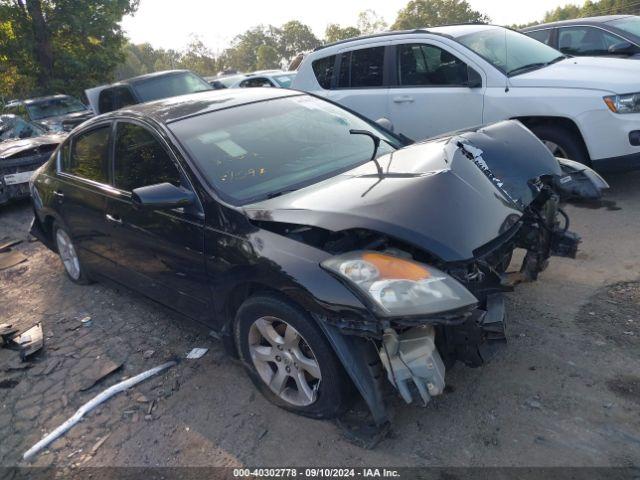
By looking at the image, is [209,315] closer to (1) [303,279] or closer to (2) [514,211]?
(1) [303,279]

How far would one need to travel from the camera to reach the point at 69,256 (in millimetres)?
5027

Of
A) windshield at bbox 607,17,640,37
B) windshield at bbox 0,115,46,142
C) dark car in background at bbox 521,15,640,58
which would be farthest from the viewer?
windshield at bbox 0,115,46,142

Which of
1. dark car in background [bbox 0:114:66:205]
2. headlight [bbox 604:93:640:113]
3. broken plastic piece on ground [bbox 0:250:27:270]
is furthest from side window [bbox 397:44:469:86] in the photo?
dark car in background [bbox 0:114:66:205]

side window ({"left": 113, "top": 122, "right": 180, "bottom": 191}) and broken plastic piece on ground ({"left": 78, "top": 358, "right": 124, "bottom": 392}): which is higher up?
side window ({"left": 113, "top": 122, "right": 180, "bottom": 191})

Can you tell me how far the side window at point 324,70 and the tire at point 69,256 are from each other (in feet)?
12.4

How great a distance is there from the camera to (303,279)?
241cm

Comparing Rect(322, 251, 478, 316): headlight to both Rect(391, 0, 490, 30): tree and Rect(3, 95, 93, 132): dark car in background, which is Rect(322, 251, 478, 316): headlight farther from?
Rect(391, 0, 490, 30): tree

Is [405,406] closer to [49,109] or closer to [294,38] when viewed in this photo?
[49,109]

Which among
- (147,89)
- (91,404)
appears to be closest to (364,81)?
(91,404)

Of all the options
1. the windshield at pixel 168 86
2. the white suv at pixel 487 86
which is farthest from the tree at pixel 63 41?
the white suv at pixel 487 86

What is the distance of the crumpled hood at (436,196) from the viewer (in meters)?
2.35

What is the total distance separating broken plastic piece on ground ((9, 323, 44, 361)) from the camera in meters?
3.90

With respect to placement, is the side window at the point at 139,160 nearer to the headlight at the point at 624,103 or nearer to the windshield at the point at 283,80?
the headlight at the point at 624,103

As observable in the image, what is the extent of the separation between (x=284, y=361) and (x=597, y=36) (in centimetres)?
716
